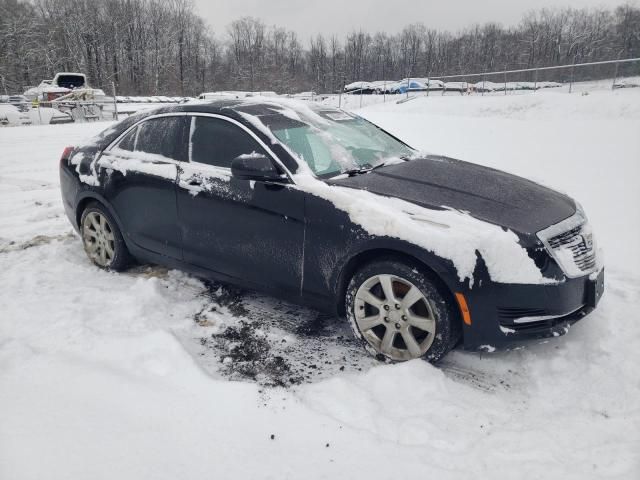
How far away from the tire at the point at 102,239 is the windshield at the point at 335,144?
199 centimetres

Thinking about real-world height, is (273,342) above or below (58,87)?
below

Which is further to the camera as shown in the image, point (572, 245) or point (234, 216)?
point (234, 216)

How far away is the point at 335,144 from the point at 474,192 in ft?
3.65

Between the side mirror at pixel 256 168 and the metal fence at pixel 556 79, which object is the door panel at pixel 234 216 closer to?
the side mirror at pixel 256 168

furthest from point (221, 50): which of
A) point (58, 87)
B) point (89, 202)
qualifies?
point (89, 202)

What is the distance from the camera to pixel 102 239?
4.48m

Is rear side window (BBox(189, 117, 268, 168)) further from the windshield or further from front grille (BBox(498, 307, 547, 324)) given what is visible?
front grille (BBox(498, 307, 547, 324))

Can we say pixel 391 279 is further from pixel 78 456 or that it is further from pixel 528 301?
pixel 78 456

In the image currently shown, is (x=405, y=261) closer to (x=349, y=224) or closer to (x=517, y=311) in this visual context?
(x=349, y=224)

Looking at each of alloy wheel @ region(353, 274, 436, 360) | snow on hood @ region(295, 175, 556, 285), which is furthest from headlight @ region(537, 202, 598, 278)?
alloy wheel @ region(353, 274, 436, 360)

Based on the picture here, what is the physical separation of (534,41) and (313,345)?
84322mm

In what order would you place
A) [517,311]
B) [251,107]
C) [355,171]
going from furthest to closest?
[251,107]
[355,171]
[517,311]

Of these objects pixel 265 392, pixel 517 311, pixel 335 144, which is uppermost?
pixel 335 144

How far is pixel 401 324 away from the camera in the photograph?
112 inches
